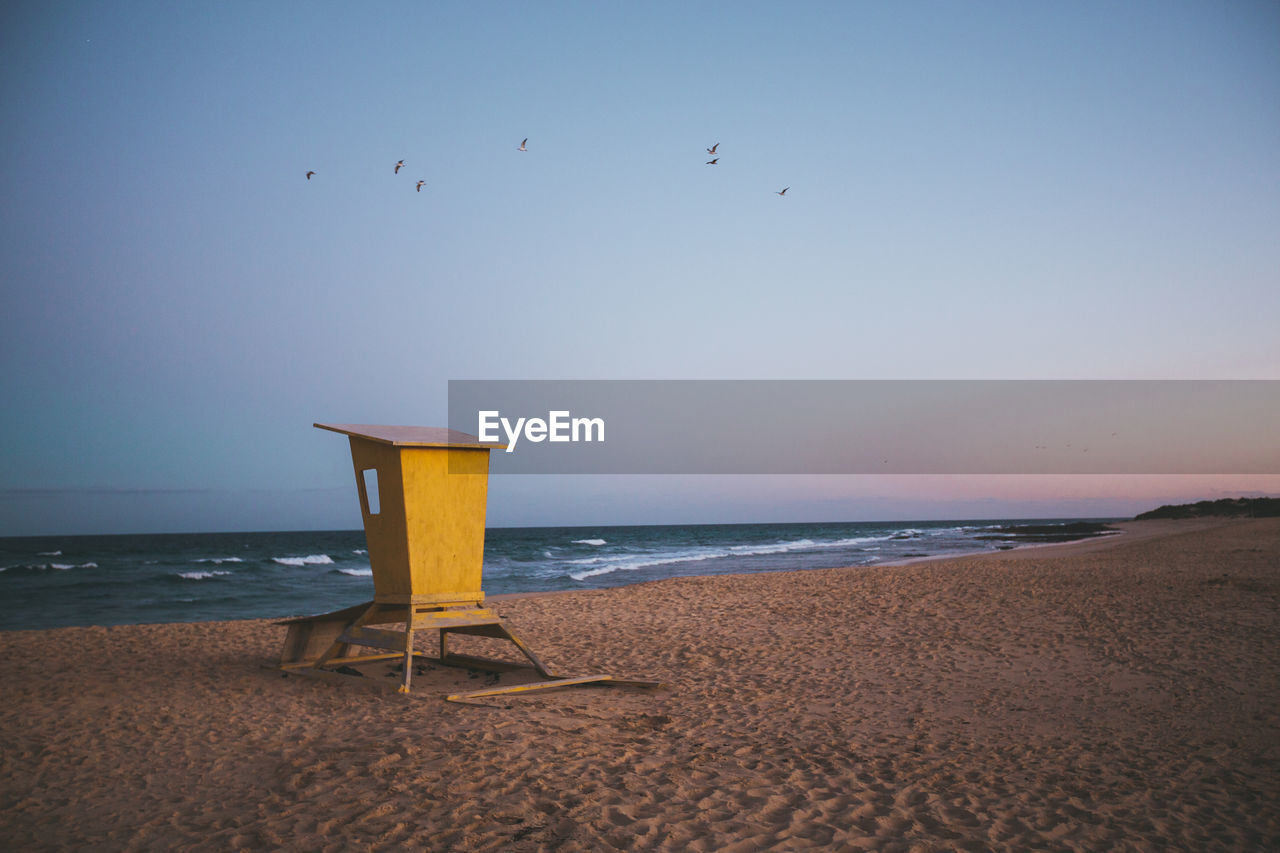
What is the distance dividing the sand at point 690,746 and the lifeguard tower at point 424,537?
0.52m

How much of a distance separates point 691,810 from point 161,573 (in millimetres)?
29957

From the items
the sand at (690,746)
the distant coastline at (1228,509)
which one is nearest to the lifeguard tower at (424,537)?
the sand at (690,746)

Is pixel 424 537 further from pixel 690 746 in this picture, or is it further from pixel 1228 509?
pixel 1228 509

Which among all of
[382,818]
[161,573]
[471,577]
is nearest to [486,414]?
[471,577]

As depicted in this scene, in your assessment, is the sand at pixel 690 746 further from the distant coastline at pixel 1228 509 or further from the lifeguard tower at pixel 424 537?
the distant coastline at pixel 1228 509

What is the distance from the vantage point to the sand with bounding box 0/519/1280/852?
3.68 metres

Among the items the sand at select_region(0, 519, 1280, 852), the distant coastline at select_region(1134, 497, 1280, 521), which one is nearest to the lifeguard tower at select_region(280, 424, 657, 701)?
the sand at select_region(0, 519, 1280, 852)

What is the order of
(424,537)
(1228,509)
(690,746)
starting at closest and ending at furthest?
(690,746) < (424,537) < (1228,509)

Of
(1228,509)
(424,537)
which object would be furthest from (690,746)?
(1228,509)

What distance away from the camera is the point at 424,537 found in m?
6.34

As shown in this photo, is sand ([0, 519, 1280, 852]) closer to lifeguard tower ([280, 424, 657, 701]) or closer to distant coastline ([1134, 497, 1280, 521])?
lifeguard tower ([280, 424, 657, 701])

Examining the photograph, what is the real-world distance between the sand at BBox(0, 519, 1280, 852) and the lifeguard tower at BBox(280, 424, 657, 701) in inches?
20.4

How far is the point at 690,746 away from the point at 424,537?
A: 275 centimetres

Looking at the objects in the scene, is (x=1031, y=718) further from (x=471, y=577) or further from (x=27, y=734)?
(x=27, y=734)
